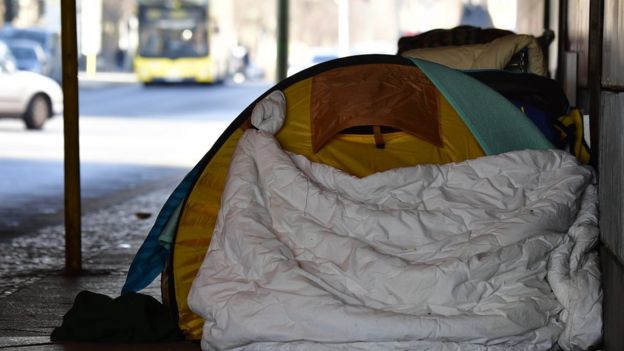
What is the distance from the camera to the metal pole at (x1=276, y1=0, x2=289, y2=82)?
19297 millimetres

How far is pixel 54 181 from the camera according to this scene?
1482 centimetres

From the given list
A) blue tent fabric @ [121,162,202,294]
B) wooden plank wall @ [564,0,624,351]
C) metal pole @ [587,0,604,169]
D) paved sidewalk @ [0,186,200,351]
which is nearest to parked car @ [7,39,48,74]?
paved sidewalk @ [0,186,200,351]

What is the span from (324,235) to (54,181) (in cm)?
990

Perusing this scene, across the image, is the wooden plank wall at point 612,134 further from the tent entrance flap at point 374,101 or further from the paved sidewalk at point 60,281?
the paved sidewalk at point 60,281

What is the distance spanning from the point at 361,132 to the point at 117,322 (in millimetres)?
1478

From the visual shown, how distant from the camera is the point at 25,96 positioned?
2312 centimetres

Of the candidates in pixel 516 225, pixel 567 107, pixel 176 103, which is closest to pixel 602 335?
pixel 516 225

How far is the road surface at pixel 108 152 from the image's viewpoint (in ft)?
41.4

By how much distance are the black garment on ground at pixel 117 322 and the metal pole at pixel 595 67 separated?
7.11 feet

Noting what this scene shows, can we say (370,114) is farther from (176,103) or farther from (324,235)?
(176,103)

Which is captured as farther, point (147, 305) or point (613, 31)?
point (147, 305)

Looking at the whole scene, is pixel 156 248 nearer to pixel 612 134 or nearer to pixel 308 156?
pixel 308 156

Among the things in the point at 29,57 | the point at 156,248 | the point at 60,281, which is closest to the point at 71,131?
the point at 60,281

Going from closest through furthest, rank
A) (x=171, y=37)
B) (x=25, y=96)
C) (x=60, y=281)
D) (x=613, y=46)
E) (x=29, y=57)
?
(x=613, y=46) < (x=60, y=281) < (x=25, y=96) < (x=29, y=57) < (x=171, y=37)
